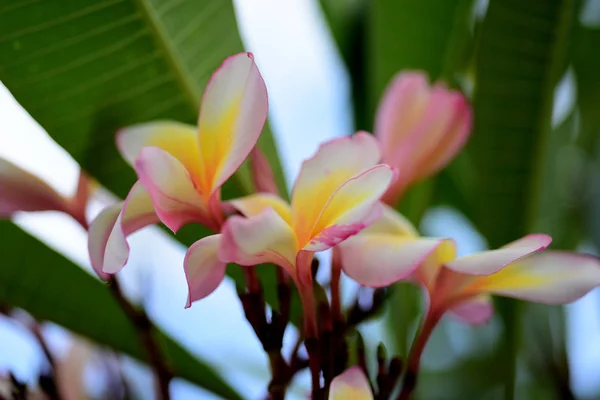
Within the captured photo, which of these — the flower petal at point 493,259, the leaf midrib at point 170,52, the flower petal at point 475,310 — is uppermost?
the leaf midrib at point 170,52

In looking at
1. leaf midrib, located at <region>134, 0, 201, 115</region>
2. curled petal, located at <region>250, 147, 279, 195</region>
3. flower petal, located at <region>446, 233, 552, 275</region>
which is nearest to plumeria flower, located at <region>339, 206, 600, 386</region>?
flower petal, located at <region>446, 233, 552, 275</region>

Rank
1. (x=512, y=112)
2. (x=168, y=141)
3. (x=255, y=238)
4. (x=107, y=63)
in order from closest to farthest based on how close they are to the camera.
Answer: (x=255, y=238) < (x=168, y=141) < (x=107, y=63) < (x=512, y=112)

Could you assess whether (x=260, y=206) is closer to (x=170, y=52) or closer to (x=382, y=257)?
(x=382, y=257)

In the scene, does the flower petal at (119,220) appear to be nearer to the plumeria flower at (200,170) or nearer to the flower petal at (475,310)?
the plumeria flower at (200,170)

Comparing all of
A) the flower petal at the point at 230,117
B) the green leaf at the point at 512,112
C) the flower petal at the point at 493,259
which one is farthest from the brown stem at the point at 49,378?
the green leaf at the point at 512,112

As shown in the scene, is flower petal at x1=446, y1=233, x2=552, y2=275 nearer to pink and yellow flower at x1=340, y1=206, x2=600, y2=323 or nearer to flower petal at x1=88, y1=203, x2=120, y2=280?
pink and yellow flower at x1=340, y1=206, x2=600, y2=323

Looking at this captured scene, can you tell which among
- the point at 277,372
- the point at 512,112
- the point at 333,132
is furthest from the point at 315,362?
the point at 333,132

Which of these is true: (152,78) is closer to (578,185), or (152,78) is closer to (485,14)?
(485,14)
